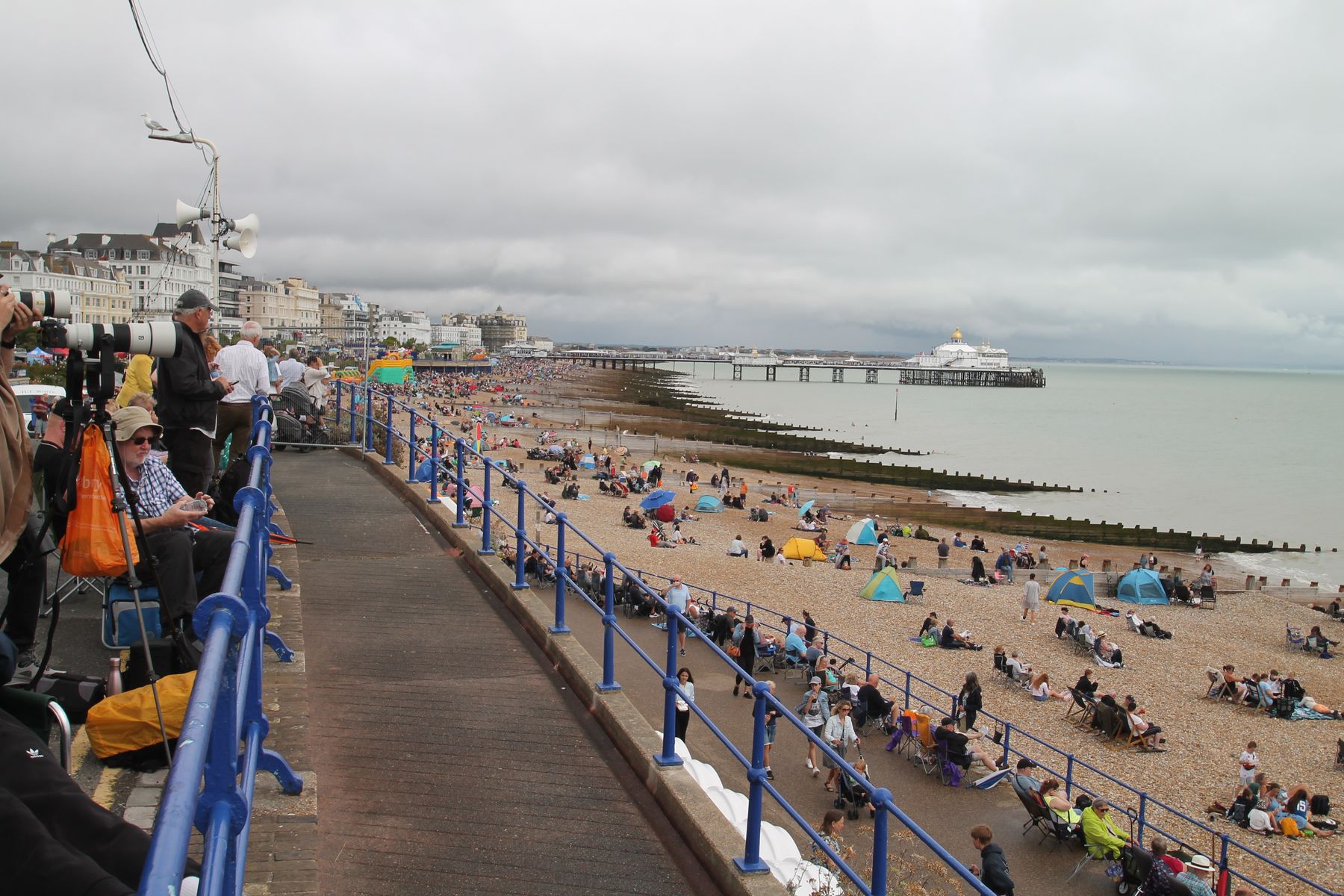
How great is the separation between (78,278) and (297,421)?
59.2 meters

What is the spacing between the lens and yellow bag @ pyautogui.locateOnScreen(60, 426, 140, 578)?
3.94m

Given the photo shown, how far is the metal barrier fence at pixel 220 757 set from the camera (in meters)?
1.41

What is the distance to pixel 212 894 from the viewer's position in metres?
1.58

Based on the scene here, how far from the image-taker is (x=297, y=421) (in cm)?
1194

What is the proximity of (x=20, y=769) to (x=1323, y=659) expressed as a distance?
24.3 metres

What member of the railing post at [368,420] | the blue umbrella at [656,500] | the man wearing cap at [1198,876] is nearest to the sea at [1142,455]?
the blue umbrella at [656,500]

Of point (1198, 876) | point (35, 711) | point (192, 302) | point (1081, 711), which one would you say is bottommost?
point (1081, 711)

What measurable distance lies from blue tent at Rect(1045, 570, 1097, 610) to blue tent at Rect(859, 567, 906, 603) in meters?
3.97

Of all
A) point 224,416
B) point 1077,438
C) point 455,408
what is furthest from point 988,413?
point 224,416

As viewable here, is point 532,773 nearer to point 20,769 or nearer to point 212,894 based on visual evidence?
point 20,769

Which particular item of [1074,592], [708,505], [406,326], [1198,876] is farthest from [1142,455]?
[406,326]

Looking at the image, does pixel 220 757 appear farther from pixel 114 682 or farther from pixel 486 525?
pixel 486 525

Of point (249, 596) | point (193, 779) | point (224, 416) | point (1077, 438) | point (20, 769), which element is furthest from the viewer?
point (1077, 438)

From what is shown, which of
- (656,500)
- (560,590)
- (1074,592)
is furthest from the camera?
(656,500)
